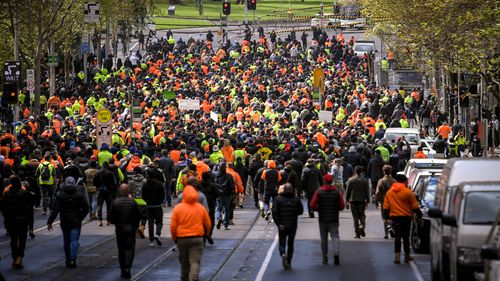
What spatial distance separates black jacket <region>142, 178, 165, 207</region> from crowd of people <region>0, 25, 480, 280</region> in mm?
25

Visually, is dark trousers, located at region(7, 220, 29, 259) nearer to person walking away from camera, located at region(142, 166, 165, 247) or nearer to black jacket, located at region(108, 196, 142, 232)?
black jacket, located at region(108, 196, 142, 232)

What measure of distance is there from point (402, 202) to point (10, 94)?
22.2 metres

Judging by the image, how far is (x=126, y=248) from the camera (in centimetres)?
2386

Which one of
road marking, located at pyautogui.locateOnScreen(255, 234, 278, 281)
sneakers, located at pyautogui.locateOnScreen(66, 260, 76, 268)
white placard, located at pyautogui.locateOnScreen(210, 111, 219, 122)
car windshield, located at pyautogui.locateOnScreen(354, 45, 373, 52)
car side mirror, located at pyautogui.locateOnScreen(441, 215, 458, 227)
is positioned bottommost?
road marking, located at pyautogui.locateOnScreen(255, 234, 278, 281)

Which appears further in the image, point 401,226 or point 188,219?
point 401,226

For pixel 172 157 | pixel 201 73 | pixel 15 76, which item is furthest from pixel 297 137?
pixel 201 73

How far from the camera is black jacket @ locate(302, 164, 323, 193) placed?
35.1m

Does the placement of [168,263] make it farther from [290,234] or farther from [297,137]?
[297,137]

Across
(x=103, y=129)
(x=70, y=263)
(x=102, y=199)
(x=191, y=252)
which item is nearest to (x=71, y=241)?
(x=70, y=263)

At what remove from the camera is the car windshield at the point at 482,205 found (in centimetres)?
2020

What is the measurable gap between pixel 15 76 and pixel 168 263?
24.2 metres

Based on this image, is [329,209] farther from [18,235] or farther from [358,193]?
[18,235]

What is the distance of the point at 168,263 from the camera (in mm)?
26156

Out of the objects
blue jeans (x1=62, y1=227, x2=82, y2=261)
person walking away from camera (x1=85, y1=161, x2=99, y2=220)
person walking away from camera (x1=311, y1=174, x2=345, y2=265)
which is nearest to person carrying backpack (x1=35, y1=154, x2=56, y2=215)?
person walking away from camera (x1=85, y1=161, x2=99, y2=220)
